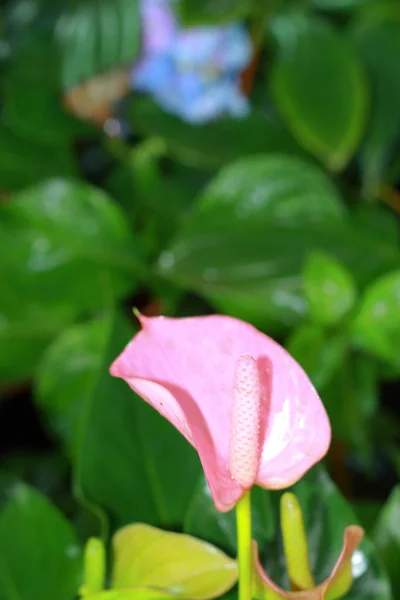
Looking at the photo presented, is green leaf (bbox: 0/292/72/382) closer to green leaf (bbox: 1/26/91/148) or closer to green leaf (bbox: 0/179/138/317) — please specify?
green leaf (bbox: 0/179/138/317)

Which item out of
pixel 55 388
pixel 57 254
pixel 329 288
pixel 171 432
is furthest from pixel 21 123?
pixel 171 432

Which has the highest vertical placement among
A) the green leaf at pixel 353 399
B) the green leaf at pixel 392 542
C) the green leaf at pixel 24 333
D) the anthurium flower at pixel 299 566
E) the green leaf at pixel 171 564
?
the anthurium flower at pixel 299 566

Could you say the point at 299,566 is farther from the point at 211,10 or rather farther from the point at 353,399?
the point at 211,10

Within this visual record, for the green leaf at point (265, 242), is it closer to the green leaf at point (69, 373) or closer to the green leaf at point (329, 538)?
the green leaf at point (69, 373)

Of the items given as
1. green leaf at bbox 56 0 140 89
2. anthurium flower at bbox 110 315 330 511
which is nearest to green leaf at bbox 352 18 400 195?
green leaf at bbox 56 0 140 89

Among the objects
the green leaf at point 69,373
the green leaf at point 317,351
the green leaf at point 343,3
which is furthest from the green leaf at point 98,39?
the green leaf at point 317,351

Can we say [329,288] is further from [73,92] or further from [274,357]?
[73,92]
